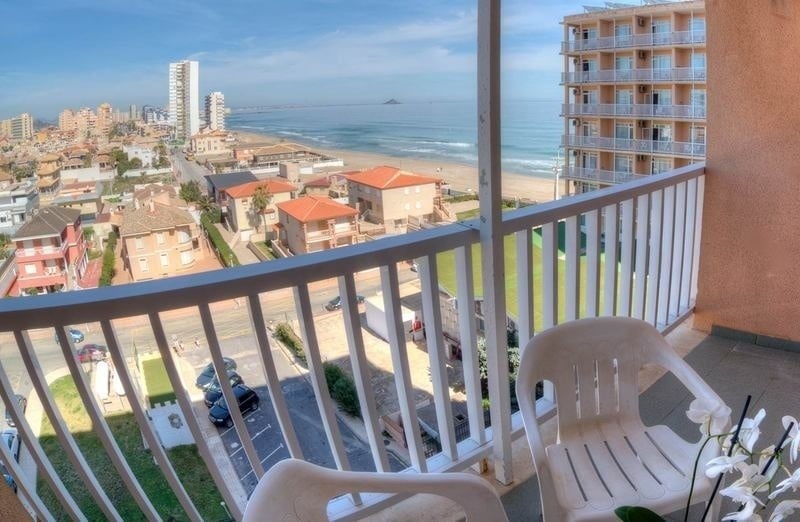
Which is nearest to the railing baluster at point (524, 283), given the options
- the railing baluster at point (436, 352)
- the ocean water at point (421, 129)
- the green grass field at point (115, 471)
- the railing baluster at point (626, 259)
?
the ocean water at point (421, 129)

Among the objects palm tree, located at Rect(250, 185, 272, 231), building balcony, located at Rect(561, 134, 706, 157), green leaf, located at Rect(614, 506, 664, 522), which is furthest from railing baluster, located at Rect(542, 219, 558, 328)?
green leaf, located at Rect(614, 506, 664, 522)

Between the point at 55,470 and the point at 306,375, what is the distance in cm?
67

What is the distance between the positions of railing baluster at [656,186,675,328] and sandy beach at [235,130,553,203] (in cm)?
110

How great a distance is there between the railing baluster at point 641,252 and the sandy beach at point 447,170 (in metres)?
0.84

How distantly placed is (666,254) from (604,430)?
1.62m

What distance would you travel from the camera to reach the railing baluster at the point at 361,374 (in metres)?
1.67

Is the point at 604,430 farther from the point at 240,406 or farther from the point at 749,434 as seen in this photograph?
the point at 240,406

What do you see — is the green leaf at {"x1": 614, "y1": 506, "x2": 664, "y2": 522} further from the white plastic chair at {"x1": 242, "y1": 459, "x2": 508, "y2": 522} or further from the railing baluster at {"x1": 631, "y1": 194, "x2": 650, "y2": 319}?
the railing baluster at {"x1": 631, "y1": 194, "x2": 650, "y2": 319}

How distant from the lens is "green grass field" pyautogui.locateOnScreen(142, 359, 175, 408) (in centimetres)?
140

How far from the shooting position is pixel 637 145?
8.34 ft

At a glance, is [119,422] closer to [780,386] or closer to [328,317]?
[328,317]

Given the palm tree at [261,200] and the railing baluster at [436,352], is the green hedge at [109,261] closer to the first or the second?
the palm tree at [261,200]

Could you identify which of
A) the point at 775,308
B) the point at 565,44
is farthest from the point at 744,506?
the point at 775,308

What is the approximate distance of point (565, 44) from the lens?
2.09 metres
